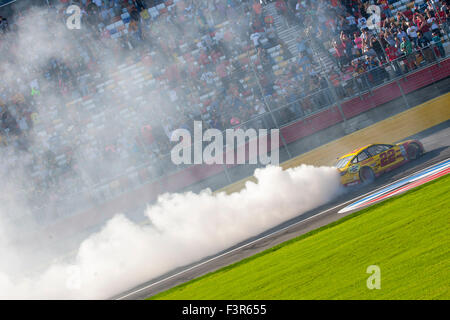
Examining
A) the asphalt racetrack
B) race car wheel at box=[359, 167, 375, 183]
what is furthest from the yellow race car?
the asphalt racetrack

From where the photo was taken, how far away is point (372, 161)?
1455cm

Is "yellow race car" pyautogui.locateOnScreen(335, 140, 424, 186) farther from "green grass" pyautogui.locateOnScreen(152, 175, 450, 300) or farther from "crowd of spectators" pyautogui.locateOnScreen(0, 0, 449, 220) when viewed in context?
"green grass" pyautogui.locateOnScreen(152, 175, 450, 300)

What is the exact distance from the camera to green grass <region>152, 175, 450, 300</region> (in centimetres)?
603

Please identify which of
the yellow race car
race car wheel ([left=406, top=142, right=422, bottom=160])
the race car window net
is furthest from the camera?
race car wheel ([left=406, top=142, right=422, bottom=160])

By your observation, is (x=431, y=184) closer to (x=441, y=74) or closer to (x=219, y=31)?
(x=441, y=74)

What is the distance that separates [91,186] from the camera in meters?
17.8

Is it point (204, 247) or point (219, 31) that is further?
point (219, 31)

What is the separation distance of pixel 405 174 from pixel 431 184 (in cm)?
367

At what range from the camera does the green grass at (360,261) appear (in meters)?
6.03

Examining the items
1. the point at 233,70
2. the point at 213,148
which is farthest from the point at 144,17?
the point at 213,148

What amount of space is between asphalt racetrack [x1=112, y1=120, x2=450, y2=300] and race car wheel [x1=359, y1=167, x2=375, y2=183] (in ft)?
0.65

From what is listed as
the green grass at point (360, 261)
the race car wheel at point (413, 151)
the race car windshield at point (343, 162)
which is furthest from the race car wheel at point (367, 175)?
the green grass at point (360, 261)

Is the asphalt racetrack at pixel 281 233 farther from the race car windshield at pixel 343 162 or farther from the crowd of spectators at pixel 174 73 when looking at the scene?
the crowd of spectators at pixel 174 73

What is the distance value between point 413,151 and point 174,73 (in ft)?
32.8
